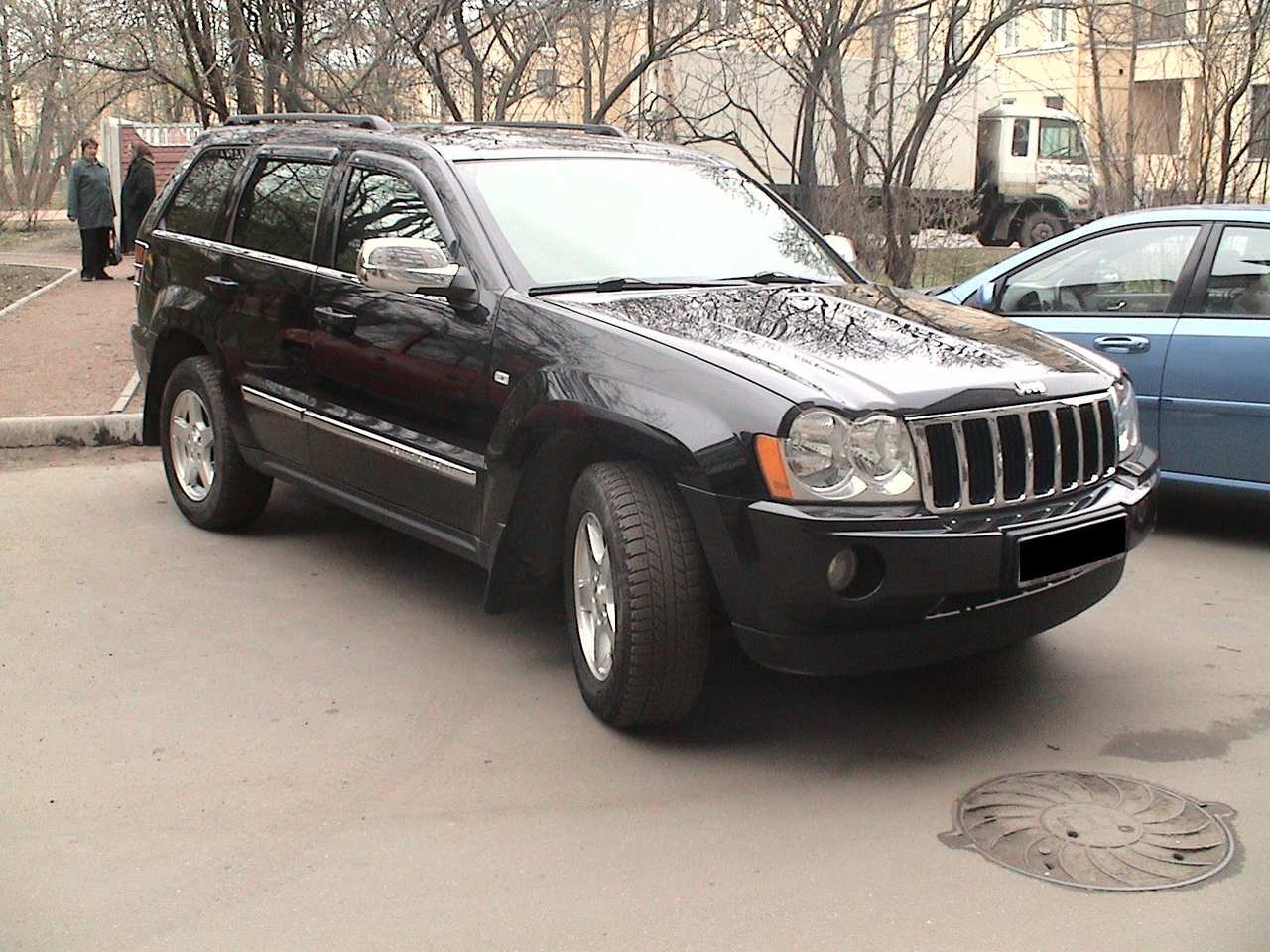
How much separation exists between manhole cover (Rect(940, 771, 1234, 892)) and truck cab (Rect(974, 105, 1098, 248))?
22734 millimetres

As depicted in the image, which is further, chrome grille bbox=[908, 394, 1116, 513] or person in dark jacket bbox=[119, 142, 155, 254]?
person in dark jacket bbox=[119, 142, 155, 254]

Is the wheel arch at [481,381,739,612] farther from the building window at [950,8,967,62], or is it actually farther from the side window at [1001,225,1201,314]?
the building window at [950,8,967,62]

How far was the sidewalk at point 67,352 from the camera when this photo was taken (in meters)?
9.80

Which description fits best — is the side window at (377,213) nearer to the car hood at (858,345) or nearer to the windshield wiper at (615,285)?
the windshield wiper at (615,285)

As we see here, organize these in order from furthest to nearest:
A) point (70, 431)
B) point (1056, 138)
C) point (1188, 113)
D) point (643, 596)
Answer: point (1056, 138) → point (1188, 113) → point (70, 431) → point (643, 596)

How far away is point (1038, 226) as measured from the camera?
27.2m

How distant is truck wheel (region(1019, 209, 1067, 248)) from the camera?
27016 mm

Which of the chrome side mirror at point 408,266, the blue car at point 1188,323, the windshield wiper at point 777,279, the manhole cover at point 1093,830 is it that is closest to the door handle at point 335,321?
the chrome side mirror at point 408,266

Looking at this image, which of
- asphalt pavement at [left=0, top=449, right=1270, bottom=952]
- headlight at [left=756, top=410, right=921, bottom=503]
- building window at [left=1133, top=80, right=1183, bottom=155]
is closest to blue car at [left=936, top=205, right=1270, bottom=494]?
asphalt pavement at [left=0, top=449, right=1270, bottom=952]

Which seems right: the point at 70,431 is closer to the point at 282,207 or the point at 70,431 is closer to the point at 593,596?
the point at 282,207

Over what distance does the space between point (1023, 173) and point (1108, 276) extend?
2217cm

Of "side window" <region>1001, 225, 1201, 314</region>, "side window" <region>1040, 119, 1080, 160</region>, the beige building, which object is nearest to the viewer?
"side window" <region>1001, 225, 1201, 314</region>

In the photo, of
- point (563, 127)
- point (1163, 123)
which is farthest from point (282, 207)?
point (1163, 123)

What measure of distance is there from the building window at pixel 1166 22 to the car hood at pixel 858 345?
37.2ft
